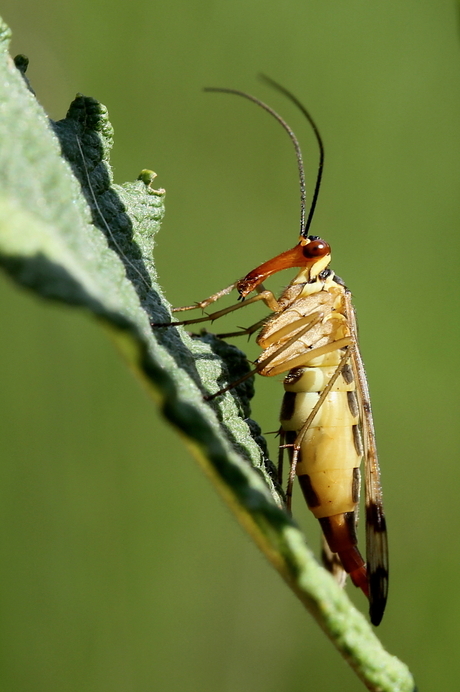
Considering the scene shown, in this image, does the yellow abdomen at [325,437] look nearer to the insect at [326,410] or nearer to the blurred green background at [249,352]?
the insect at [326,410]

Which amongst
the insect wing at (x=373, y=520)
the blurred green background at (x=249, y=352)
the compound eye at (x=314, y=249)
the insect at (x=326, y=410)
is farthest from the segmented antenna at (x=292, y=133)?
the blurred green background at (x=249, y=352)

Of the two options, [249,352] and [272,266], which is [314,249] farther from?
[249,352]

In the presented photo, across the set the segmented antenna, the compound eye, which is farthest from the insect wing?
the segmented antenna

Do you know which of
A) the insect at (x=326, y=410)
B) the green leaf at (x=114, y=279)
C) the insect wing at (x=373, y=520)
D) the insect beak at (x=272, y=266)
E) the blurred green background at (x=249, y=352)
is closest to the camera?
the green leaf at (x=114, y=279)

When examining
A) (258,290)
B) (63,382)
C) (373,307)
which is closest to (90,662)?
(63,382)

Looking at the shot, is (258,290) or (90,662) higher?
(258,290)

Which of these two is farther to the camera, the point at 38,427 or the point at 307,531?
the point at 307,531

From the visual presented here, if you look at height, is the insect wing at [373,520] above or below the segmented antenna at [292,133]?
below

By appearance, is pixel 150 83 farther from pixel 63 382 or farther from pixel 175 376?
pixel 175 376
